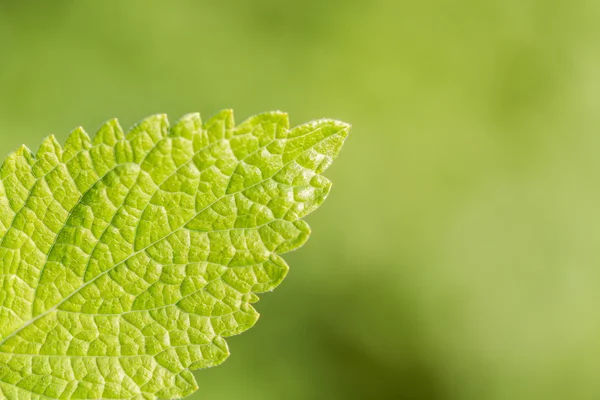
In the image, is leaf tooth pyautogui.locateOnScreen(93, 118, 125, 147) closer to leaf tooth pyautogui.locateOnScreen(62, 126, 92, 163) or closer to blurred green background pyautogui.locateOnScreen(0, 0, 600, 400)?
leaf tooth pyautogui.locateOnScreen(62, 126, 92, 163)

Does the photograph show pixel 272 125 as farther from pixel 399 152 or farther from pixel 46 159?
pixel 399 152

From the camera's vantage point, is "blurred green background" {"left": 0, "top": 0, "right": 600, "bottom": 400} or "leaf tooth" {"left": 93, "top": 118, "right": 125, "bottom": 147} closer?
"leaf tooth" {"left": 93, "top": 118, "right": 125, "bottom": 147}

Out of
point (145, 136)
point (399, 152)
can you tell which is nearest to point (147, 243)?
point (145, 136)

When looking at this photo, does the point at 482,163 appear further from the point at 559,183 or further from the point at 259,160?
the point at 259,160

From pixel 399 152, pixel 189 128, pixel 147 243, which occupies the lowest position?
pixel 147 243

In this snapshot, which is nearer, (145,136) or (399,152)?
(145,136)

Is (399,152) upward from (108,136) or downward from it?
upward

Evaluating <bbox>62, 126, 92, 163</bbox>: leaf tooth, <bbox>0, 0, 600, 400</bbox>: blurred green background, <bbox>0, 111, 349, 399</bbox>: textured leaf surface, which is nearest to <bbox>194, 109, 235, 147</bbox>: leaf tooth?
<bbox>0, 111, 349, 399</bbox>: textured leaf surface
